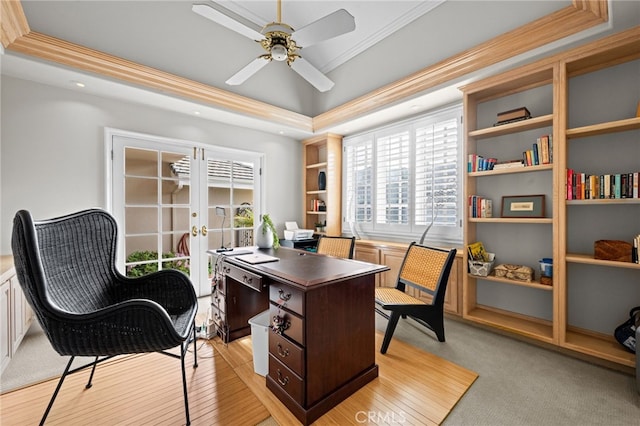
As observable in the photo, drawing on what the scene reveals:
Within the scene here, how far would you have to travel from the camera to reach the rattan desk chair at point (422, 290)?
227 centimetres

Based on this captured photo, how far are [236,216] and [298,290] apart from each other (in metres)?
2.83

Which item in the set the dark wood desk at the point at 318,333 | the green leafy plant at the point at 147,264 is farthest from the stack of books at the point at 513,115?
the green leafy plant at the point at 147,264

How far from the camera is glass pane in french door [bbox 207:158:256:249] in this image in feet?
12.7

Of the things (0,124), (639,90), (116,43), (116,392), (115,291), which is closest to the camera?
(116,392)

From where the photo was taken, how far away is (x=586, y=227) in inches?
92.7

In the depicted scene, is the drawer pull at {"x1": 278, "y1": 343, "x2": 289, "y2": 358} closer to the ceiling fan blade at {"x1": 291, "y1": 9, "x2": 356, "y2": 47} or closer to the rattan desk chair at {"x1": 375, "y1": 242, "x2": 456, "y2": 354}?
the rattan desk chair at {"x1": 375, "y1": 242, "x2": 456, "y2": 354}

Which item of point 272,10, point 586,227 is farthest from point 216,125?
point 586,227

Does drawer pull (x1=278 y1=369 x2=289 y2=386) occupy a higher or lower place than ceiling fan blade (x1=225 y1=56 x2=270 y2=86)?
lower

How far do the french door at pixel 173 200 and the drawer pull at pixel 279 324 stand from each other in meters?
1.60

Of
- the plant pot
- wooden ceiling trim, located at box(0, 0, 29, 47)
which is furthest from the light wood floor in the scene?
wooden ceiling trim, located at box(0, 0, 29, 47)

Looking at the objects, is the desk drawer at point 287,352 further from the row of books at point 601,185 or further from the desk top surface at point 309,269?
the row of books at point 601,185

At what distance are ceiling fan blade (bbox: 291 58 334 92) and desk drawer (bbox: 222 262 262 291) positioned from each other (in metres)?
1.62

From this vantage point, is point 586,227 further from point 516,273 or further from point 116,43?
point 116,43

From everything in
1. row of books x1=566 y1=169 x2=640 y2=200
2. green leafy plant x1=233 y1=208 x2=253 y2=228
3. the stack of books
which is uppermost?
the stack of books
